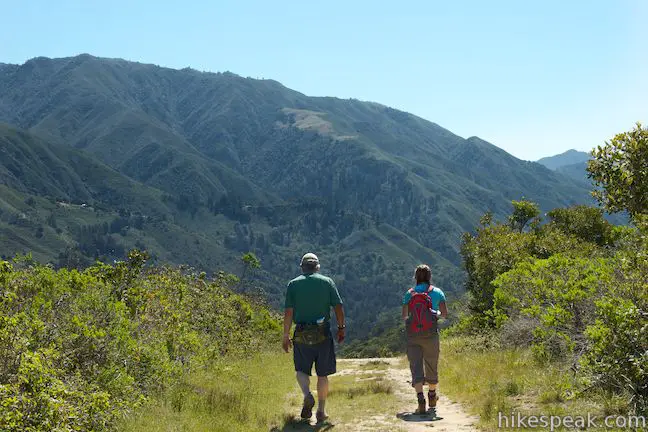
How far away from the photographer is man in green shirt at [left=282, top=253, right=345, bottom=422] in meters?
8.73

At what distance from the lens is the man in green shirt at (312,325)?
344 inches

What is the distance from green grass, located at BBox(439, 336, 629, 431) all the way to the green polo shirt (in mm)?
3037

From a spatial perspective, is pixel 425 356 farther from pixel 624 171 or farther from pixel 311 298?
pixel 624 171

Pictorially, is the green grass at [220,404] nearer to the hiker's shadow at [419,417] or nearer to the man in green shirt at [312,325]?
the man in green shirt at [312,325]

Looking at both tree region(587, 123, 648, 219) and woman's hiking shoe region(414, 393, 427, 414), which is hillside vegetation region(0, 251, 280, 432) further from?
tree region(587, 123, 648, 219)

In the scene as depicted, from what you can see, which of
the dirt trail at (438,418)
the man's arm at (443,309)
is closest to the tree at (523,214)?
the dirt trail at (438,418)

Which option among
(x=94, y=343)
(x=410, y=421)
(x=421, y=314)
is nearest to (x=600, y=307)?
(x=421, y=314)

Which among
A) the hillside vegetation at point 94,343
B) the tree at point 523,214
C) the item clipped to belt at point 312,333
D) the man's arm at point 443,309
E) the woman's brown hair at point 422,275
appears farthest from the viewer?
the tree at point 523,214

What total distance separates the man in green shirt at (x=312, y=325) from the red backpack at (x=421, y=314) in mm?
1331

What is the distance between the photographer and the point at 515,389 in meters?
9.71

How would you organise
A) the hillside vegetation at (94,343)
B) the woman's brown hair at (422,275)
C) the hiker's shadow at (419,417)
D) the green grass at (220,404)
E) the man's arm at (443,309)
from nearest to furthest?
the hillside vegetation at (94,343) → the green grass at (220,404) → the hiker's shadow at (419,417) → the man's arm at (443,309) → the woman's brown hair at (422,275)

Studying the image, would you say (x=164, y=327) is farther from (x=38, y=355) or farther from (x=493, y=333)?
(x=493, y=333)

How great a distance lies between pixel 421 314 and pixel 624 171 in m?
4.87

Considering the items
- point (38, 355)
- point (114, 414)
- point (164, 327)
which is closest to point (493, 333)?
point (164, 327)
